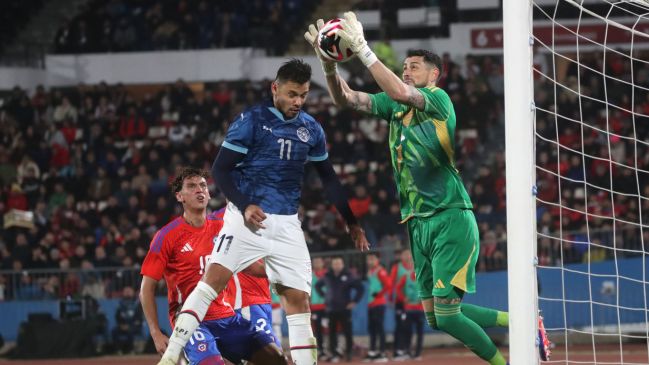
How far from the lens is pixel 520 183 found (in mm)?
6461

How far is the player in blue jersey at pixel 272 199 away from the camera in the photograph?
684 centimetres

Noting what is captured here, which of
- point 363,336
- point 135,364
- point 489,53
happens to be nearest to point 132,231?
point 135,364

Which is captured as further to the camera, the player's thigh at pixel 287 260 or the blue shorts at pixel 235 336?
the blue shorts at pixel 235 336

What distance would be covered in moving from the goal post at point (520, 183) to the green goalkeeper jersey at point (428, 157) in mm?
897

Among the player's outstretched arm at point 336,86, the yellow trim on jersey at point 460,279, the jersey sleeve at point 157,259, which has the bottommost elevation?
the yellow trim on jersey at point 460,279

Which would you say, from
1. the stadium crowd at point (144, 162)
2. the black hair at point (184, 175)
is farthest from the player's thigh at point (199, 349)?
the stadium crowd at point (144, 162)

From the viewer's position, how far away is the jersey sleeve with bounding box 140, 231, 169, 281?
25.4 feet

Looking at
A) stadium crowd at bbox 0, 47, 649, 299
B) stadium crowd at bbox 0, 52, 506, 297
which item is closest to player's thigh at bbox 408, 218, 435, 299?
stadium crowd at bbox 0, 47, 649, 299

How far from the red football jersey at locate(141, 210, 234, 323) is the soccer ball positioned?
6.03ft

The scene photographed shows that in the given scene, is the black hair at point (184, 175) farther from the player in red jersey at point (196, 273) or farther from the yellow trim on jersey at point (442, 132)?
the yellow trim on jersey at point (442, 132)

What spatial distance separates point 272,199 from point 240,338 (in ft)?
4.55

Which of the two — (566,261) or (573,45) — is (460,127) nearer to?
(573,45)

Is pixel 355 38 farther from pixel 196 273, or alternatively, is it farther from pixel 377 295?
pixel 377 295

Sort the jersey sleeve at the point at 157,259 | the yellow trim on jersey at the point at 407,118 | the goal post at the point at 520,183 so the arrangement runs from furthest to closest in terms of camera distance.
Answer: the jersey sleeve at the point at 157,259 → the yellow trim on jersey at the point at 407,118 → the goal post at the point at 520,183
